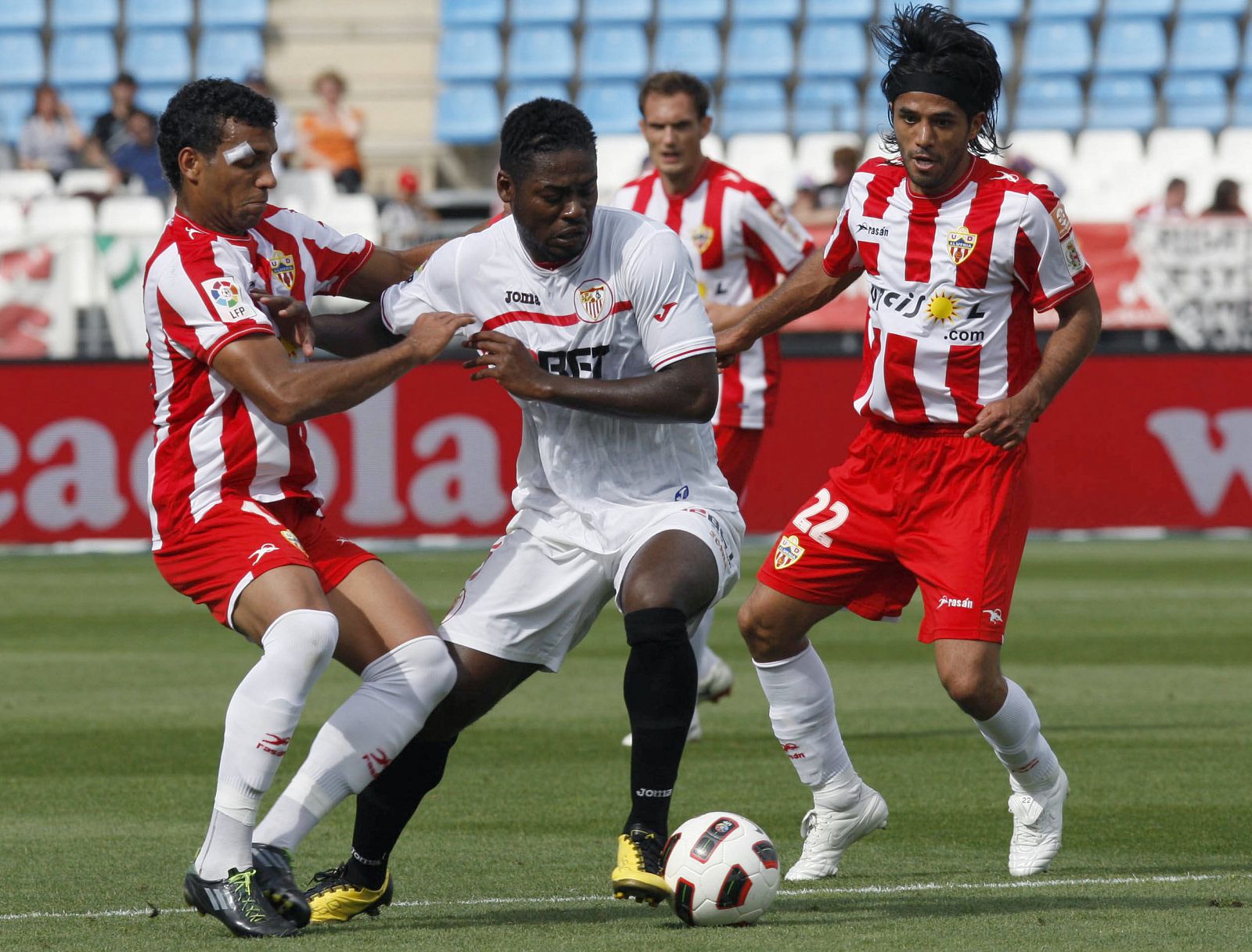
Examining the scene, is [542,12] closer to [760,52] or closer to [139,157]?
[760,52]

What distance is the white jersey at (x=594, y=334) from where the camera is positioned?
203 inches

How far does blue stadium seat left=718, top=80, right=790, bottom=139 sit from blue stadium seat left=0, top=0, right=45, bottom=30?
7825 mm

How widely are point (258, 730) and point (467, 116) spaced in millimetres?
17903

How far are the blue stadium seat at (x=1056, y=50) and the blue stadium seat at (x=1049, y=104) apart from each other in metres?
0.11

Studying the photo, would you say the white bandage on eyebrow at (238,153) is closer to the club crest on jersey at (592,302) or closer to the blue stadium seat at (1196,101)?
the club crest on jersey at (592,302)

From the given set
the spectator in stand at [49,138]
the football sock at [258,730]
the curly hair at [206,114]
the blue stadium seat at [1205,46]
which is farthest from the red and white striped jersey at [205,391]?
the blue stadium seat at [1205,46]

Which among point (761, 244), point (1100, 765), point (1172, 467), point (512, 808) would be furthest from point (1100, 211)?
point (512, 808)

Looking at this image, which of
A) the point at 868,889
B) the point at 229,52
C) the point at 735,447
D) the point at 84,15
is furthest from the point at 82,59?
the point at 868,889

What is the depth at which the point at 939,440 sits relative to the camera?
5.55m

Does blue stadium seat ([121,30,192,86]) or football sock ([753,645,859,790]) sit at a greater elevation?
blue stadium seat ([121,30,192,86])

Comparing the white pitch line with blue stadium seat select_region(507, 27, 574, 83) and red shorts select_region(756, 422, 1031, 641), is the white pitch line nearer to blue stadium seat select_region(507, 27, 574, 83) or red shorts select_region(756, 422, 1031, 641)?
red shorts select_region(756, 422, 1031, 641)

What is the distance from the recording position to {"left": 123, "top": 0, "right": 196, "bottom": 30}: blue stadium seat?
22969 millimetres

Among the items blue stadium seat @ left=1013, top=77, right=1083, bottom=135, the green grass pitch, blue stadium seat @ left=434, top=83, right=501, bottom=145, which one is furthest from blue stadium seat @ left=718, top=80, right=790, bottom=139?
the green grass pitch

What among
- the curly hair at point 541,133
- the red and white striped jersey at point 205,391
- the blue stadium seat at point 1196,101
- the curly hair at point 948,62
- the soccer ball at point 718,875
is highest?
the blue stadium seat at point 1196,101
